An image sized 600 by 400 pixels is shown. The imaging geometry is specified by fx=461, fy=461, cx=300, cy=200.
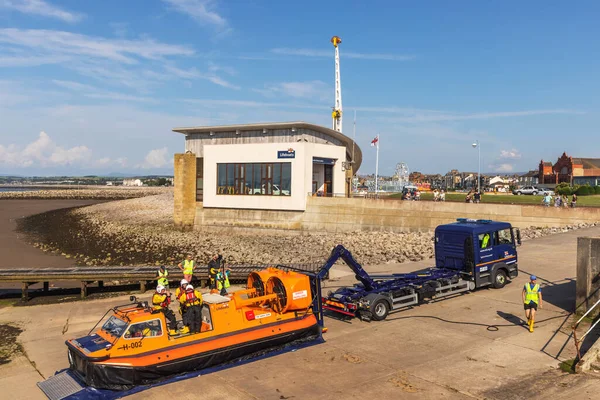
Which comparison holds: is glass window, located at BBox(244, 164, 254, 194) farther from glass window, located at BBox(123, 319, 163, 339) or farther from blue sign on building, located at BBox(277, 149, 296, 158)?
glass window, located at BBox(123, 319, 163, 339)

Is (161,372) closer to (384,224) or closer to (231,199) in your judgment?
(384,224)

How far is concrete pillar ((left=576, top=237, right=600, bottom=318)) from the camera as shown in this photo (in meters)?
13.5

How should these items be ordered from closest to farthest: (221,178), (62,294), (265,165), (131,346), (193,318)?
(131,346) → (193,318) → (62,294) → (265,165) → (221,178)

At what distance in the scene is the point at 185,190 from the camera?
41500 mm

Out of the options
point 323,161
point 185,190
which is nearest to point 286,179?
point 323,161

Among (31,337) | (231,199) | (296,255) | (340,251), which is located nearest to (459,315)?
(340,251)

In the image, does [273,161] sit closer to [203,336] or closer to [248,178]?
[248,178]

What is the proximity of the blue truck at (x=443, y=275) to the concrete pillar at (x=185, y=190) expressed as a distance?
28.6 m

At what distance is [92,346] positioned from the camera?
956 cm

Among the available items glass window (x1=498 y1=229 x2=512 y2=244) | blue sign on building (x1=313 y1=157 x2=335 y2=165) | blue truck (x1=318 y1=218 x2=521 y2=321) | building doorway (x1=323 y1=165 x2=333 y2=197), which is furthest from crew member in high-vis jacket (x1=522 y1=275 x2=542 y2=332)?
building doorway (x1=323 y1=165 x2=333 y2=197)

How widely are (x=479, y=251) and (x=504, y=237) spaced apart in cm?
170

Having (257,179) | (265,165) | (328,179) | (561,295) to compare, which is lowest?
(561,295)

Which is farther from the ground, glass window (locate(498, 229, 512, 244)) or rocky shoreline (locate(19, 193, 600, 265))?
glass window (locate(498, 229, 512, 244))

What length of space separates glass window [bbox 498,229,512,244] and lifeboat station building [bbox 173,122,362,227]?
69.3 ft
